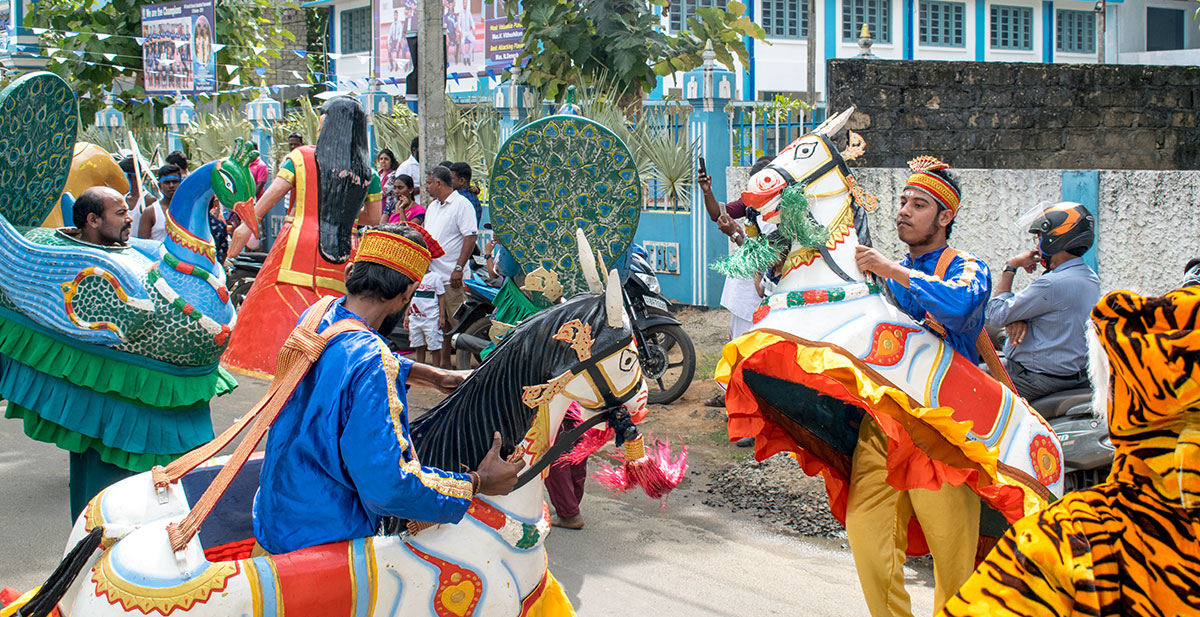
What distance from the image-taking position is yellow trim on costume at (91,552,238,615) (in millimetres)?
2553

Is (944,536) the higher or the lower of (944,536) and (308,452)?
the lower

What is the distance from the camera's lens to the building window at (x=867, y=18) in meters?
25.0

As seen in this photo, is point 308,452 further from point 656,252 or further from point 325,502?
point 656,252

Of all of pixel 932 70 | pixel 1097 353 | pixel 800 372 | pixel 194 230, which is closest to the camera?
pixel 1097 353

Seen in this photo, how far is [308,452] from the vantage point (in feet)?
9.02

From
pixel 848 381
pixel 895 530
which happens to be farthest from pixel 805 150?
pixel 895 530

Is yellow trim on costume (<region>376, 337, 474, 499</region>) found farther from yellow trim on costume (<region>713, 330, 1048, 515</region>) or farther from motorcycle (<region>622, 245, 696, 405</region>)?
motorcycle (<region>622, 245, 696, 405</region>)

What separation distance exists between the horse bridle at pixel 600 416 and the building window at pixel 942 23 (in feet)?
82.4

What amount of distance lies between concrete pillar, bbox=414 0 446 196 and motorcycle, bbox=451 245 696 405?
1.17 metres

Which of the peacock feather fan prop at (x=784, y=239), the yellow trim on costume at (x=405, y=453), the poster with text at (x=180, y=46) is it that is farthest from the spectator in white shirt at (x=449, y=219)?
the poster with text at (x=180, y=46)

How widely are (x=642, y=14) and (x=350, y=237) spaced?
695cm

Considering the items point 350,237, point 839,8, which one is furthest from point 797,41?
point 350,237

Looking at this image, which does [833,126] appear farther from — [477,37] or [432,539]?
[477,37]

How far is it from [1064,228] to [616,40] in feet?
24.8
